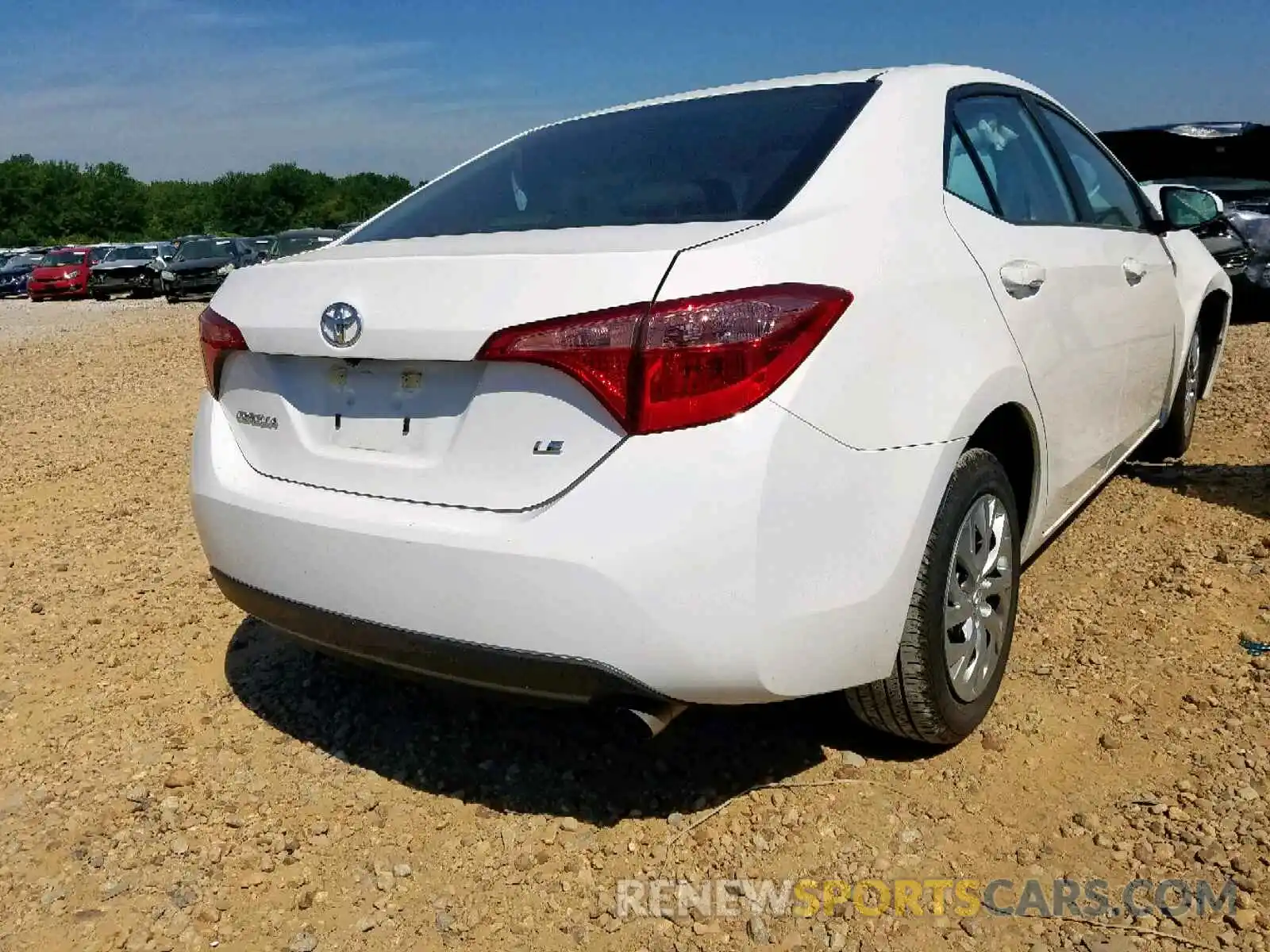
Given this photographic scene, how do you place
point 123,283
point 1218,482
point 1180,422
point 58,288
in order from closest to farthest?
point 1218,482, point 1180,422, point 123,283, point 58,288

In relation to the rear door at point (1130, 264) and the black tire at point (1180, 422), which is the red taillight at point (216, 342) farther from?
the black tire at point (1180, 422)

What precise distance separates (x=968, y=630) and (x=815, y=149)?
1.20m

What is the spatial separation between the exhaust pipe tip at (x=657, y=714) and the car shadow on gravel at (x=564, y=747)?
0.43 meters

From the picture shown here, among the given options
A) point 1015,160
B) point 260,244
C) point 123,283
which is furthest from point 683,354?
point 123,283

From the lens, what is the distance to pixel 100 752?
288cm

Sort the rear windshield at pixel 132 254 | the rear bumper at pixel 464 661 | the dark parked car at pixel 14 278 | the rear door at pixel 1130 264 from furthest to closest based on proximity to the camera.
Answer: the dark parked car at pixel 14 278
the rear windshield at pixel 132 254
the rear door at pixel 1130 264
the rear bumper at pixel 464 661

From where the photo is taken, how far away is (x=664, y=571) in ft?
6.23

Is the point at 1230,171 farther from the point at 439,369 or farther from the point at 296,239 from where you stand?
the point at 296,239

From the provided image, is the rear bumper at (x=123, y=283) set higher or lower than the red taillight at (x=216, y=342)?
lower

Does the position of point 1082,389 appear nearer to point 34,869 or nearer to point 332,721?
point 332,721

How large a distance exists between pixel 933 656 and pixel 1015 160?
1.56m

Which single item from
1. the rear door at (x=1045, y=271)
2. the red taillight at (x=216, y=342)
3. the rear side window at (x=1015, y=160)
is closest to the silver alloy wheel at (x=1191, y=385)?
the rear door at (x=1045, y=271)

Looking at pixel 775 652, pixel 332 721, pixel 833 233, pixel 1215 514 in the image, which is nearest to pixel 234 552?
pixel 332 721

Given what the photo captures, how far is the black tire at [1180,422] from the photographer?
4.68 meters
